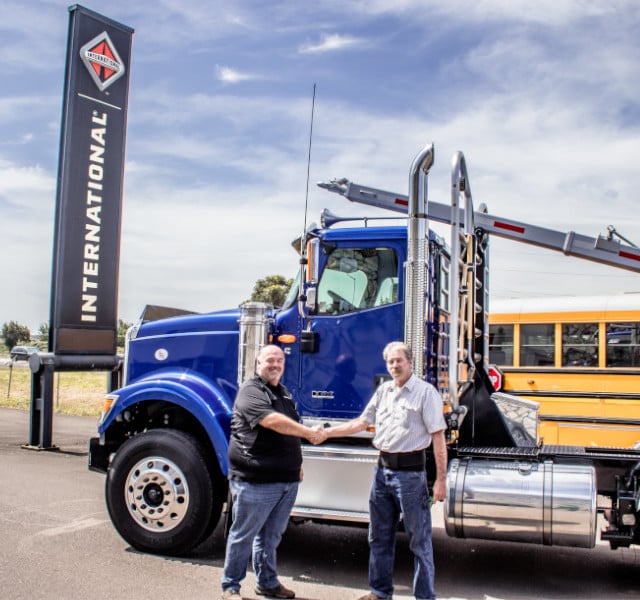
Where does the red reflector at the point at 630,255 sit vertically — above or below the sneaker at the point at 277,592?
above

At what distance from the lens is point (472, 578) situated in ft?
19.5

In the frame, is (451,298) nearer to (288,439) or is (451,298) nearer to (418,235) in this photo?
(418,235)

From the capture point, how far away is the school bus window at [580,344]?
11.5 meters

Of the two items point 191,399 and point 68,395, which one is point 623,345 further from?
point 68,395

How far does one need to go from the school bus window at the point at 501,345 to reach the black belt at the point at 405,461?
25.3 ft

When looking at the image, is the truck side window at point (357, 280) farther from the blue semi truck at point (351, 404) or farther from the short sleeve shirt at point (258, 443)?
the short sleeve shirt at point (258, 443)

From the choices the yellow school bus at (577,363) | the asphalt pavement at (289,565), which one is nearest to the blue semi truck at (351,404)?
the asphalt pavement at (289,565)

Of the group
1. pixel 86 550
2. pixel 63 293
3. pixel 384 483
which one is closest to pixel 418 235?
pixel 384 483

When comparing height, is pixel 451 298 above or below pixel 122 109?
below

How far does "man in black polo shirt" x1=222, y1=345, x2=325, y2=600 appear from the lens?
16.1 feet

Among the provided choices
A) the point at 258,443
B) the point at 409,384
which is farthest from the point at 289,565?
the point at 409,384

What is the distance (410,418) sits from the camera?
16.3ft

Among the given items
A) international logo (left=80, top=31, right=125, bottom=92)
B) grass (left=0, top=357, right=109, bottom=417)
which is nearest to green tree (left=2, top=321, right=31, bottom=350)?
grass (left=0, top=357, right=109, bottom=417)

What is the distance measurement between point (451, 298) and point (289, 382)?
154 centimetres
